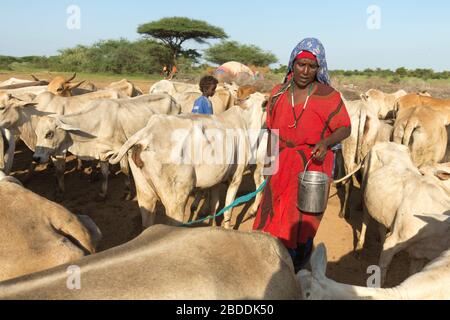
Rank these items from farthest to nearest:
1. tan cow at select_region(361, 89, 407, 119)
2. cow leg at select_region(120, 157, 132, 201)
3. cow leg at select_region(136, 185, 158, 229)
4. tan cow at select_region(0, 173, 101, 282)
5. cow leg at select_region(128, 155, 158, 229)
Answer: tan cow at select_region(361, 89, 407, 119)
cow leg at select_region(120, 157, 132, 201)
cow leg at select_region(136, 185, 158, 229)
cow leg at select_region(128, 155, 158, 229)
tan cow at select_region(0, 173, 101, 282)

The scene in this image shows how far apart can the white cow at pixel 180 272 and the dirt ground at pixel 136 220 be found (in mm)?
2791

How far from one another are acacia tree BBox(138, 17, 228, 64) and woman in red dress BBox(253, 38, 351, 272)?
31777 mm

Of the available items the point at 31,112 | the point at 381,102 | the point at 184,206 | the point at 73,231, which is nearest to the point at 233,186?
the point at 184,206

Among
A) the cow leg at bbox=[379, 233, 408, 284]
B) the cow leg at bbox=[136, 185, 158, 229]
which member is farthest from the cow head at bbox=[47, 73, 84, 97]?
the cow leg at bbox=[379, 233, 408, 284]

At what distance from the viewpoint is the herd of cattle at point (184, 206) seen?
1.70 meters

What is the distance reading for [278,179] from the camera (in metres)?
3.14

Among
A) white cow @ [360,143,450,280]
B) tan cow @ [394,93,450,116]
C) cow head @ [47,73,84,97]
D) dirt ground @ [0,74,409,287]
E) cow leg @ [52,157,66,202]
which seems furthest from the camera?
cow head @ [47,73,84,97]

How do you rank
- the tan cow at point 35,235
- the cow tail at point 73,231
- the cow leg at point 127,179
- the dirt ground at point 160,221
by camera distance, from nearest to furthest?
the tan cow at point 35,235
the cow tail at point 73,231
the dirt ground at point 160,221
the cow leg at point 127,179

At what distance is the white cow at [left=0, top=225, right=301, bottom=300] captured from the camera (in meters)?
1.56

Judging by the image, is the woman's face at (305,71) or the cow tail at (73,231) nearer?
the cow tail at (73,231)

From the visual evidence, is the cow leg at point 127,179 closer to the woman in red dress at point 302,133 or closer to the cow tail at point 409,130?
the woman in red dress at point 302,133

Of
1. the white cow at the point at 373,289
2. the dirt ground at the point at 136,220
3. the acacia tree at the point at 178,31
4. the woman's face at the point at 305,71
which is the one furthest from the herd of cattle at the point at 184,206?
the acacia tree at the point at 178,31

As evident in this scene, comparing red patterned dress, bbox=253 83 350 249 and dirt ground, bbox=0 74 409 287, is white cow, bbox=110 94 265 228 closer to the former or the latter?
red patterned dress, bbox=253 83 350 249
